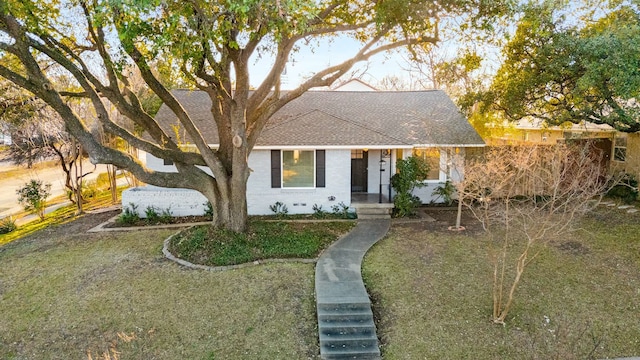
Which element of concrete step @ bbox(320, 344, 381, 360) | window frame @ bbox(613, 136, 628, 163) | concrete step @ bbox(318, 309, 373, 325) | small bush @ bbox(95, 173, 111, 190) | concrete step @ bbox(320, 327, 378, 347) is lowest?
concrete step @ bbox(320, 344, 381, 360)

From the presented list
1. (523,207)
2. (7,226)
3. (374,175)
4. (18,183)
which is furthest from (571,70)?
(18,183)

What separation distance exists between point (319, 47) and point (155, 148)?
5.64m

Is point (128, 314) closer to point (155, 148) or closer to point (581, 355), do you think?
point (155, 148)

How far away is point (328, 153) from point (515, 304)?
8.14 m

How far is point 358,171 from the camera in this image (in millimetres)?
16500

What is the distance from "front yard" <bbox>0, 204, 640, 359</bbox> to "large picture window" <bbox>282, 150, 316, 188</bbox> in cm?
451

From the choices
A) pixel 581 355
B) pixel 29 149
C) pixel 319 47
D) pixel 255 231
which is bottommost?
pixel 581 355

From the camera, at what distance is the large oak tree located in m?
7.74

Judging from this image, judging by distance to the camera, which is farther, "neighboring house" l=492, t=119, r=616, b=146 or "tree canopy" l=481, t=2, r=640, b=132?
"neighboring house" l=492, t=119, r=616, b=146

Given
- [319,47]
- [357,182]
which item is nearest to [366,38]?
[319,47]

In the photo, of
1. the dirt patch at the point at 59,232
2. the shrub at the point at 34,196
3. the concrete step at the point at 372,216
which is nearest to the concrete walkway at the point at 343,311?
the concrete step at the point at 372,216

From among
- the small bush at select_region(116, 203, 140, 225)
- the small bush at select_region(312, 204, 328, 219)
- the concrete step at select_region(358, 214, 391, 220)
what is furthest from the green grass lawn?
the small bush at select_region(116, 203, 140, 225)

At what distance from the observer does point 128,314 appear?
7.65 m

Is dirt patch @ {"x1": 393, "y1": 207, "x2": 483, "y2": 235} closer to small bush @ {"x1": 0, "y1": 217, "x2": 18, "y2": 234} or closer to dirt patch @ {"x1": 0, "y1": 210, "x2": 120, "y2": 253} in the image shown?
dirt patch @ {"x1": 0, "y1": 210, "x2": 120, "y2": 253}
